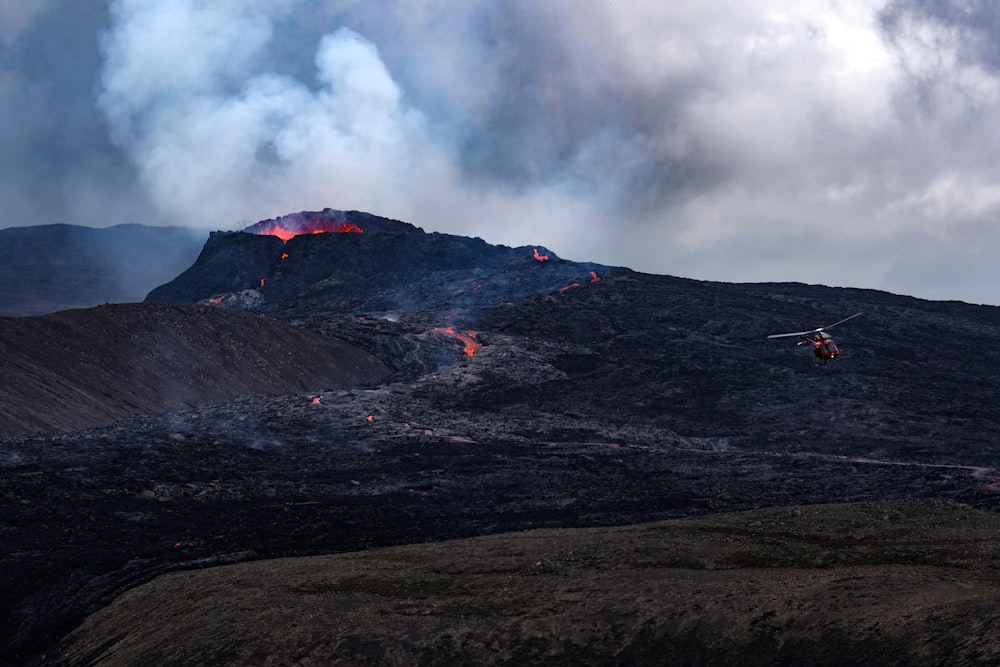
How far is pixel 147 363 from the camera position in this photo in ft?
237

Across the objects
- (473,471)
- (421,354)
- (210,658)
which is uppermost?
(421,354)

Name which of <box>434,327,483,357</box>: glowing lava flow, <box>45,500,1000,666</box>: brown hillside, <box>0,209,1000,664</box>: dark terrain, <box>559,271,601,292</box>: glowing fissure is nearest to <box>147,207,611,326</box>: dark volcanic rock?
<box>559,271,601,292</box>: glowing fissure

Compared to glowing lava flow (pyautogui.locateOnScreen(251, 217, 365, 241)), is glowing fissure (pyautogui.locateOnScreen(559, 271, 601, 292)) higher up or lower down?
lower down

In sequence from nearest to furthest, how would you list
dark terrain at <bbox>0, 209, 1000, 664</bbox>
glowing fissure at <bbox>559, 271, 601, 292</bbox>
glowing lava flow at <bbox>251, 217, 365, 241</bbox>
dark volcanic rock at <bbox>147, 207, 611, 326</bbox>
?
dark terrain at <bbox>0, 209, 1000, 664</bbox>, glowing fissure at <bbox>559, 271, 601, 292</bbox>, dark volcanic rock at <bbox>147, 207, 611, 326</bbox>, glowing lava flow at <bbox>251, 217, 365, 241</bbox>

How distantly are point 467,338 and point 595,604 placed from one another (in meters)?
61.1

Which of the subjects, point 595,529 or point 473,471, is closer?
point 595,529

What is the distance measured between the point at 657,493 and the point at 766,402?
26186 mm

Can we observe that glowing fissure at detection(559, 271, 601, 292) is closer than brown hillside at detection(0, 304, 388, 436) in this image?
No

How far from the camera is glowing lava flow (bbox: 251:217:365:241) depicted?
148500 millimetres

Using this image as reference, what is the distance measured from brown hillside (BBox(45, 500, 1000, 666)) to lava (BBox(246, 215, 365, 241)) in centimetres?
11512

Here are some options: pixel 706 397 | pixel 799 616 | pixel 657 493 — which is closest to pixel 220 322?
pixel 706 397

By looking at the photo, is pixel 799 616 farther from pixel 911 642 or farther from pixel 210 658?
pixel 210 658

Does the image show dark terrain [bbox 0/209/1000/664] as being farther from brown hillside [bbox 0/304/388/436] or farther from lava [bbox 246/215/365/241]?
lava [bbox 246/215/365/241]

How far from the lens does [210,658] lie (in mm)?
26672
